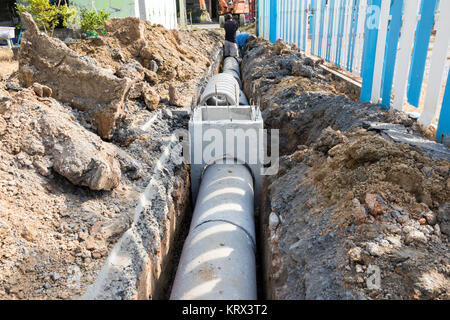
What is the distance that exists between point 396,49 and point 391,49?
10 centimetres

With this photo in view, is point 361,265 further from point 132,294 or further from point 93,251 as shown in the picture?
point 93,251

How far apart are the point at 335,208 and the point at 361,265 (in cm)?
69

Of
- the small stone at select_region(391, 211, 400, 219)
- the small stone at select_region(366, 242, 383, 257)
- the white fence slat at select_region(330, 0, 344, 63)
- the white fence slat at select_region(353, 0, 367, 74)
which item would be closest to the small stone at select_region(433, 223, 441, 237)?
the small stone at select_region(391, 211, 400, 219)

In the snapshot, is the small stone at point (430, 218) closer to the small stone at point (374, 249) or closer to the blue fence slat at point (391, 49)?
the small stone at point (374, 249)

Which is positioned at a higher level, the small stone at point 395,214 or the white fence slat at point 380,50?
the white fence slat at point 380,50

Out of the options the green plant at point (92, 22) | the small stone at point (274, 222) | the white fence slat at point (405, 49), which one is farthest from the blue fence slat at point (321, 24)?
the small stone at point (274, 222)

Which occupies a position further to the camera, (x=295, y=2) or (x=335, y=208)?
(x=295, y=2)

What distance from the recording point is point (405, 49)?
4.51 m

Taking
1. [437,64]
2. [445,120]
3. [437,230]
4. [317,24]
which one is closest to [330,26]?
[317,24]

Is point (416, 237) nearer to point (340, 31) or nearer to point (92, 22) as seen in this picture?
point (340, 31)

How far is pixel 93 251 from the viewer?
9.00 ft

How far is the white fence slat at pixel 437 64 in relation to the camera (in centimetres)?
374

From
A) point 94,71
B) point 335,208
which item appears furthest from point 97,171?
point 335,208

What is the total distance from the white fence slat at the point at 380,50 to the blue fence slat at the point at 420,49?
59 cm
